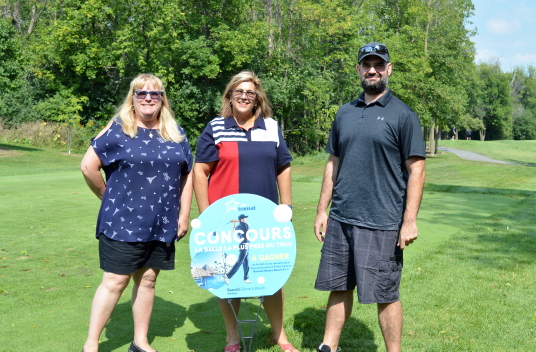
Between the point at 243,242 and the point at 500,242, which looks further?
the point at 500,242

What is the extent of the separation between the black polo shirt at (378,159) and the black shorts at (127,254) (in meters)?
1.27

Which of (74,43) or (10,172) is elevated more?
(74,43)

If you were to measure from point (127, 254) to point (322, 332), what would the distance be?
1666 mm

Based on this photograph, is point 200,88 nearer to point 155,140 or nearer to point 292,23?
point 292,23

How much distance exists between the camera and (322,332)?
4.35 m

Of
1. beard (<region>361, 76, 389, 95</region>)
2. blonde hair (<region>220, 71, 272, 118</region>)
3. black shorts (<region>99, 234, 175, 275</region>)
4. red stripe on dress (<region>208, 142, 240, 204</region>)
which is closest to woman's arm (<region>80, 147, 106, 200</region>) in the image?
black shorts (<region>99, 234, 175, 275</region>)

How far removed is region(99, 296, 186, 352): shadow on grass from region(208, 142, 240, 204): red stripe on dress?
120cm

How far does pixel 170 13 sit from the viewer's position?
Answer: 31.6 metres

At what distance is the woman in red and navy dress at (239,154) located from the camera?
378 centimetres

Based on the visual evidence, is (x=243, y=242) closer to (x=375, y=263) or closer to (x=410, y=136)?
(x=375, y=263)

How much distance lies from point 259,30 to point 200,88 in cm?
491

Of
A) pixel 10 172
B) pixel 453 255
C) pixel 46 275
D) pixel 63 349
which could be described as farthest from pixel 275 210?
pixel 10 172

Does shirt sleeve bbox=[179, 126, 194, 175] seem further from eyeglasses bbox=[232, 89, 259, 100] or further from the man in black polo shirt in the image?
the man in black polo shirt

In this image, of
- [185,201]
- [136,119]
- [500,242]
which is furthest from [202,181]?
[500,242]
